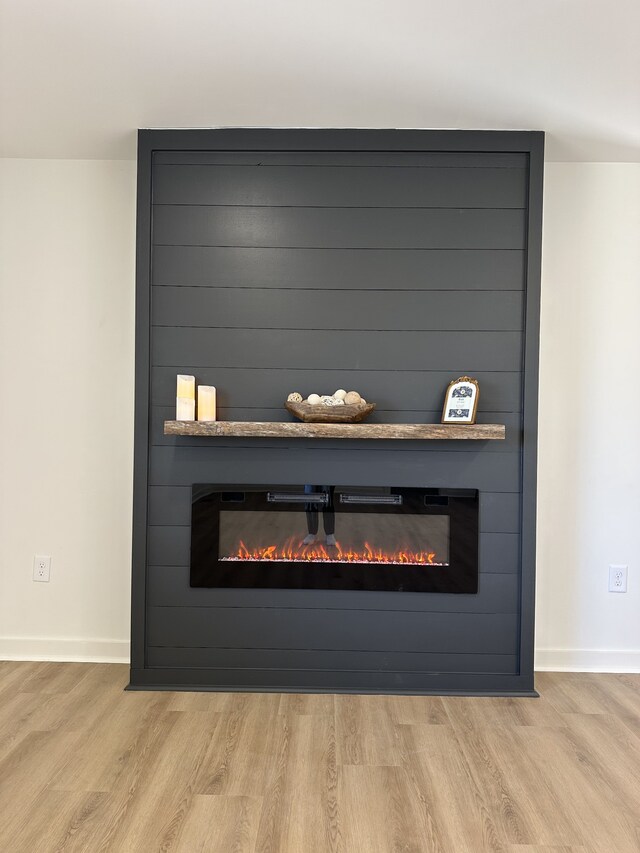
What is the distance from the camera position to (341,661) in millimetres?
3115

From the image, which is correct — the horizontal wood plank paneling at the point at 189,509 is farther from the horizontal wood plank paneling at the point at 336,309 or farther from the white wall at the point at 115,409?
the horizontal wood plank paneling at the point at 336,309

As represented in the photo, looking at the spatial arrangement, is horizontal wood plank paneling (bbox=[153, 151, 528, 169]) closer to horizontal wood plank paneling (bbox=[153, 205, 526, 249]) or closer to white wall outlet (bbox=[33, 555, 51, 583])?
horizontal wood plank paneling (bbox=[153, 205, 526, 249])

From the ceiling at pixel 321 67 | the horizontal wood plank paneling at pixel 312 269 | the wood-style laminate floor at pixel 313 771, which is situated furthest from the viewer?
the horizontal wood plank paneling at pixel 312 269

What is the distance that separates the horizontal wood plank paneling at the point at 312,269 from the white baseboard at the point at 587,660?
1924 millimetres

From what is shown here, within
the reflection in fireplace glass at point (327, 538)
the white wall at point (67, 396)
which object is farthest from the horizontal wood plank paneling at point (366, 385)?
the white wall at point (67, 396)

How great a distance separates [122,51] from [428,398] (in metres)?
→ 1.85

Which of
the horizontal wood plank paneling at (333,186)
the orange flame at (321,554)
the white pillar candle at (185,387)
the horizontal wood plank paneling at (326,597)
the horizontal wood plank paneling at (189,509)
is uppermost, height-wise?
the horizontal wood plank paneling at (333,186)

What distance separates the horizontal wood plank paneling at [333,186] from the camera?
10.3ft

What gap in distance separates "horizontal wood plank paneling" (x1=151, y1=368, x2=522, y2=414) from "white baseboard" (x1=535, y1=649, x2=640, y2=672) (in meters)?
1.28

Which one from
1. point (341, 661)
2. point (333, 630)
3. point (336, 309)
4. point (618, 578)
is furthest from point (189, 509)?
point (618, 578)

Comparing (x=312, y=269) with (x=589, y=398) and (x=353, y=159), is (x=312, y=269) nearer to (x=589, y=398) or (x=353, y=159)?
(x=353, y=159)

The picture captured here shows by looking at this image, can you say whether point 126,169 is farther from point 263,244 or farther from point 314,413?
point 314,413

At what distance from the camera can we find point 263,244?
3.15 m

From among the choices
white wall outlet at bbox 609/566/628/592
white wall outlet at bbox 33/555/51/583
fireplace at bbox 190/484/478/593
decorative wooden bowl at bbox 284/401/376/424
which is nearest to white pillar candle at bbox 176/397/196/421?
fireplace at bbox 190/484/478/593
